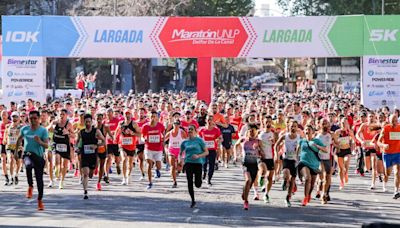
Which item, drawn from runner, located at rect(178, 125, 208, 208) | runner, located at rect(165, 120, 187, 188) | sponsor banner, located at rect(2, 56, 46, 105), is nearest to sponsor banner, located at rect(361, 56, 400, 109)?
runner, located at rect(165, 120, 187, 188)

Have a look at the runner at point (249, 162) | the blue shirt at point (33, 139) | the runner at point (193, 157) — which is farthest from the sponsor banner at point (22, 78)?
the runner at point (249, 162)

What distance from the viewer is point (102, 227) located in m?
13.2

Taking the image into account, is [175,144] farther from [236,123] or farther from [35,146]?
[236,123]

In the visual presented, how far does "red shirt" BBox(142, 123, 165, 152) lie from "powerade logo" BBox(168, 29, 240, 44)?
30.0 ft

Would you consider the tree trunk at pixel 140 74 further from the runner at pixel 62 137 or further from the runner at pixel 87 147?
the runner at pixel 87 147

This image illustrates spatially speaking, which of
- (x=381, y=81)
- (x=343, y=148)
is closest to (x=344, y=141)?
(x=343, y=148)

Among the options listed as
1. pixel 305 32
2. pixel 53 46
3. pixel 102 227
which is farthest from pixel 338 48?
pixel 102 227

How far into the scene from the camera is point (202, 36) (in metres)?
28.1

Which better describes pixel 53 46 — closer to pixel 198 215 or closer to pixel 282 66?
pixel 198 215

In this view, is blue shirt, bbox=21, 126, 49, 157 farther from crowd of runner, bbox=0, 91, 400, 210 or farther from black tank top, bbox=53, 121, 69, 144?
black tank top, bbox=53, 121, 69, 144

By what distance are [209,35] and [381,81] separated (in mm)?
6002

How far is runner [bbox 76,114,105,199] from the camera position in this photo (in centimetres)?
1714

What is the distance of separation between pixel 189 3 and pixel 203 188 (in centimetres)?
3833

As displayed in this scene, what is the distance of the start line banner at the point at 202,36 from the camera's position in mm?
27750
